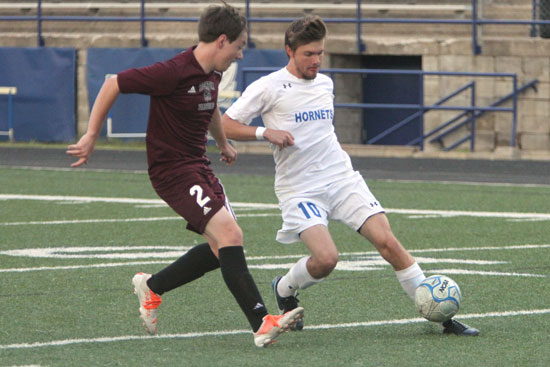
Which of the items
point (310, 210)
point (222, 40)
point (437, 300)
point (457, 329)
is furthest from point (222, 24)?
point (457, 329)

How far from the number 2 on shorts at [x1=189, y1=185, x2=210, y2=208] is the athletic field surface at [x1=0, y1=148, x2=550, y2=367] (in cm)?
70

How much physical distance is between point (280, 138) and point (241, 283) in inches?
35.6

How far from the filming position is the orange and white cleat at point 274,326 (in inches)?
247

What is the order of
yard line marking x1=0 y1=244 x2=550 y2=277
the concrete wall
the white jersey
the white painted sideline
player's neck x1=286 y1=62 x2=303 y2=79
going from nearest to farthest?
the white jersey, player's neck x1=286 y1=62 x2=303 y2=79, yard line marking x1=0 y1=244 x2=550 y2=277, the white painted sideline, the concrete wall

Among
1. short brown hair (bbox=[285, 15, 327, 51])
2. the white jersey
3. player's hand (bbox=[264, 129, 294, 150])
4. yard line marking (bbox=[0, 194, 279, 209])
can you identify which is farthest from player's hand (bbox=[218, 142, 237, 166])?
yard line marking (bbox=[0, 194, 279, 209])

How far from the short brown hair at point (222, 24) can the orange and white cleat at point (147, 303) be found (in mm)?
1377

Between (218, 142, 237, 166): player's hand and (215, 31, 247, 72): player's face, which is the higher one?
(215, 31, 247, 72): player's face

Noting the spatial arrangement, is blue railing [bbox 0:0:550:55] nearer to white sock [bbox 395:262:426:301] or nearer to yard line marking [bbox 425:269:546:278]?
yard line marking [bbox 425:269:546:278]

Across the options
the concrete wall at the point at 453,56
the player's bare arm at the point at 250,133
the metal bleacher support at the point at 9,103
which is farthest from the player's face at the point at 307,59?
the metal bleacher support at the point at 9,103

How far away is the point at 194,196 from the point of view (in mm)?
6594

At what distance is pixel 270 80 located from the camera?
24.2 ft

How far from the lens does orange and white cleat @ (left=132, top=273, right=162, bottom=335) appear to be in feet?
22.1

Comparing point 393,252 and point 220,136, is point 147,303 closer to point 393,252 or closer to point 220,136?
point 220,136

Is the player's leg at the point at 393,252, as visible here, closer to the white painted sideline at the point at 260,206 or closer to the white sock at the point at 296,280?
the white sock at the point at 296,280
